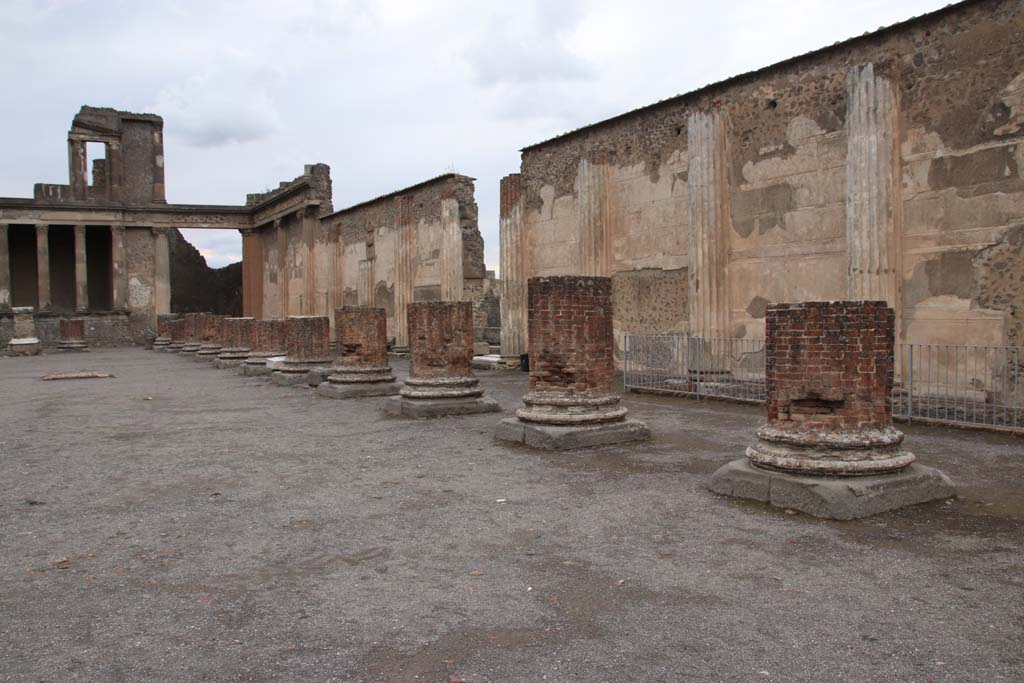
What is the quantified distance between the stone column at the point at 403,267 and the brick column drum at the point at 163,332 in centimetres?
1262

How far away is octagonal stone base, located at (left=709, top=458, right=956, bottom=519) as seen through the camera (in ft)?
16.0

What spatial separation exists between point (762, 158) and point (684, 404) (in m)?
3.83

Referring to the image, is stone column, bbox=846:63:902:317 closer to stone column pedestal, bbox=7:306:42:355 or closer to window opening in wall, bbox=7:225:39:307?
stone column pedestal, bbox=7:306:42:355

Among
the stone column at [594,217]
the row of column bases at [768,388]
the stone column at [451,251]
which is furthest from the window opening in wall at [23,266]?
the stone column at [594,217]

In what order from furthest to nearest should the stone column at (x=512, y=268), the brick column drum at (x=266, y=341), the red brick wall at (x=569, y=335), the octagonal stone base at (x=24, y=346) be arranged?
1. the octagonal stone base at (x=24, y=346)
2. the brick column drum at (x=266, y=341)
3. the stone column at (x=512, y=268)
4. the red brick wall at (x=569, y=335)

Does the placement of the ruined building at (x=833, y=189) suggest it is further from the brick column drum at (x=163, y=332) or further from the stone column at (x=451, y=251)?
the brick column drum at (x=163, y=332)

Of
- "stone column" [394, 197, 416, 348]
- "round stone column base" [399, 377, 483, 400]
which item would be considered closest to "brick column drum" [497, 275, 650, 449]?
"round stone column base" [399, 377, 483, 400]

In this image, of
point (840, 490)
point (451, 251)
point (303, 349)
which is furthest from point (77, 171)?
point (840, 490)

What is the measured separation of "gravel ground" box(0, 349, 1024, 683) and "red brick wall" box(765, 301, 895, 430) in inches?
29.2

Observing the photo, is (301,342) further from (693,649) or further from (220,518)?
(693,649)

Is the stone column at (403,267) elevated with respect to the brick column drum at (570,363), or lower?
elevated

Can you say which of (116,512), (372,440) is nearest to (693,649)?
(116,512)

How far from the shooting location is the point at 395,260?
74.4ft

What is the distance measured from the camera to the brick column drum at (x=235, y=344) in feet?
67.2
